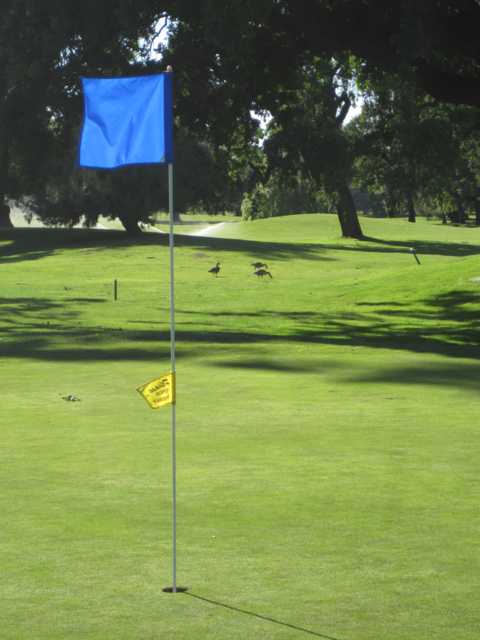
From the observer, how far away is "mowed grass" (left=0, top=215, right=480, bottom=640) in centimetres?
799

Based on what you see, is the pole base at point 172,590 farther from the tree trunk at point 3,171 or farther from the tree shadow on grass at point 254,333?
the tree trunk at point 3,171

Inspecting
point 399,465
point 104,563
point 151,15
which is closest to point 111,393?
point 399,465

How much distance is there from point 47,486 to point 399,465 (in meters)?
3.36

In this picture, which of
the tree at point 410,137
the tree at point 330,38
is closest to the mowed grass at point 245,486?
the tree at point 330,38

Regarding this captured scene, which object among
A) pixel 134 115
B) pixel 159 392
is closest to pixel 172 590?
pixel 159 392

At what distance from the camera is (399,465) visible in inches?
514

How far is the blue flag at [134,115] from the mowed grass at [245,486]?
9.01 ft

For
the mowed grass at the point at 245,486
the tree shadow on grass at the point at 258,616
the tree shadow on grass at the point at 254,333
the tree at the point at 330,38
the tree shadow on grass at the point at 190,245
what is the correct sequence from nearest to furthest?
the tree shadow on grass at the point at 258,616
the mowed grass at the point at 245,486
the tree shadow on grass at the point at 254,333
the tree at the point at 330,38
the tree shadow on grass at the point at 190,245

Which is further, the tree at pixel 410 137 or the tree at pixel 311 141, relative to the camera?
the tree at pixel 410 137

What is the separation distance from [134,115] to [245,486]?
399cm

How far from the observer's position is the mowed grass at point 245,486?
7988mm

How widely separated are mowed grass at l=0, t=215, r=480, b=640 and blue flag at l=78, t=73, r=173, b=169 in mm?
2746

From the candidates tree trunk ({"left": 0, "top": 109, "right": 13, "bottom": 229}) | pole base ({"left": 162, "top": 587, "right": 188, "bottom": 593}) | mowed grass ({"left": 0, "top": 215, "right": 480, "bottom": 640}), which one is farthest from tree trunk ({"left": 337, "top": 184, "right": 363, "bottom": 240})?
pole base ({"left": 162, "top": 587, "right": 188, "bottom": 593})

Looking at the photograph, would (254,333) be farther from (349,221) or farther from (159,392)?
(349,221)
